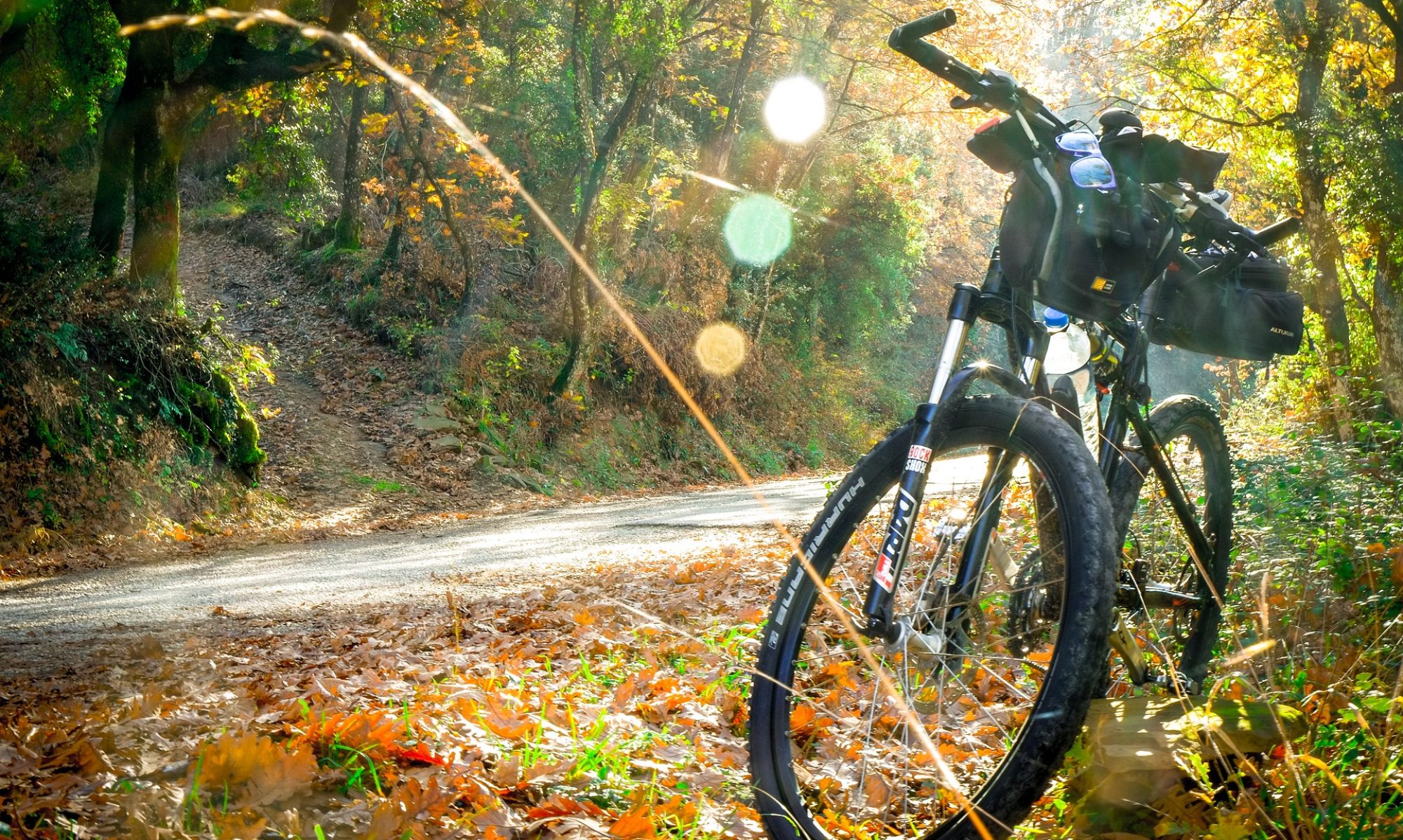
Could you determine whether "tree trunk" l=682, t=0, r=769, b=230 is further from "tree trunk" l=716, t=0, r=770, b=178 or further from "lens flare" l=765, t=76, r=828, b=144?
"lens flare" l=765, t=76, r=828, b=144

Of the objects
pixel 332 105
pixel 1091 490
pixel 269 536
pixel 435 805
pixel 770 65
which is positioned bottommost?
pixel 269 536

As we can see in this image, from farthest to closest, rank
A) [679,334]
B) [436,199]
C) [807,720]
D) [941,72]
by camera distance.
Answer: [679,334] → [436,199] → [807,720] → [941,72]

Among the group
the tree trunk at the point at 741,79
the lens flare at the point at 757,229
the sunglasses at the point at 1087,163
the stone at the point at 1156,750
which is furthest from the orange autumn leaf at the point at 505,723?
the lens flare at the point at 757,229

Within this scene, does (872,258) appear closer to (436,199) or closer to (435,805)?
(436,199)

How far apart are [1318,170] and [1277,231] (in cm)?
974

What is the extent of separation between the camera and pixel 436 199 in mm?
18891

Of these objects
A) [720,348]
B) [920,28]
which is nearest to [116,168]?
[920,28]

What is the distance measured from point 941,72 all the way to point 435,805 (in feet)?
7.66

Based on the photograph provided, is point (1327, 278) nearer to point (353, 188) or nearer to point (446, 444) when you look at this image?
point (446, 444)

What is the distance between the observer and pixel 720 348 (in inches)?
987

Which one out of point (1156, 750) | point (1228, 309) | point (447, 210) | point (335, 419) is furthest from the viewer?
point (447, 210)

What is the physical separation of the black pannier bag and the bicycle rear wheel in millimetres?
227

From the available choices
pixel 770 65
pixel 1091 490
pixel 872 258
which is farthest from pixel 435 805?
pixel 872 258

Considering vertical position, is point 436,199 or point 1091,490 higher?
point 436,199
